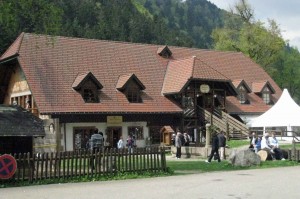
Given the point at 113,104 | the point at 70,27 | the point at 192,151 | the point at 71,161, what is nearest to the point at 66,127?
the point at 113,104

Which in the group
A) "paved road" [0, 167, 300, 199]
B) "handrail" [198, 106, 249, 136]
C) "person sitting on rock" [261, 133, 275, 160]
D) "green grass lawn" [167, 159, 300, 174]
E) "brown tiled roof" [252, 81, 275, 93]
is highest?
"brown tiled roof" [252, 81, 275, 93]

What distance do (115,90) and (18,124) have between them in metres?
17.6

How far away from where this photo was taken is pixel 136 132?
35375 mm

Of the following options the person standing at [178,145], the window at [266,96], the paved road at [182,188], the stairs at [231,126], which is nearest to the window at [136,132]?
the stairs at [231,126]

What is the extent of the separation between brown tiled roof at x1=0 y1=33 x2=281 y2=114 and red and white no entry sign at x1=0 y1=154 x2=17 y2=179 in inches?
596

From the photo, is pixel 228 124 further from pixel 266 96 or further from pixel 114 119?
pixel 114 119

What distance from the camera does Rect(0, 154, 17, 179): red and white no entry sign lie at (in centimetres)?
1580

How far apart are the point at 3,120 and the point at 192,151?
41.9 ft

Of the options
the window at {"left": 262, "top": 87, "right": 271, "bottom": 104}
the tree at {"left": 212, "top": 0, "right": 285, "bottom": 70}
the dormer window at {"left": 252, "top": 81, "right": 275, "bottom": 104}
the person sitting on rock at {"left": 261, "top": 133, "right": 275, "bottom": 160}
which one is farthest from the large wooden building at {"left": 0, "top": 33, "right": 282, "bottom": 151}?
the tree at {"left": 212, "top": 0, "right": 285, "bottom": 70}

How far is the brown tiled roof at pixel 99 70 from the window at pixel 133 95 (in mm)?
499

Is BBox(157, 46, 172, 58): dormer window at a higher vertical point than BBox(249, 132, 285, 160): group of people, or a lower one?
higher

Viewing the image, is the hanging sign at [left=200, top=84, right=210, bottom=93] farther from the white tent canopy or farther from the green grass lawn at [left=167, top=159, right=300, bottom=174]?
the green grass lawn at [left=167, top=159, right=300, bottom=174]

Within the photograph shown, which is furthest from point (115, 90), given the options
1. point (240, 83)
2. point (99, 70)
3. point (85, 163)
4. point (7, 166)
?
point (7, 166)

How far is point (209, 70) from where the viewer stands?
38875mm
